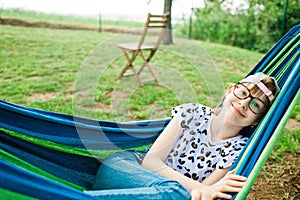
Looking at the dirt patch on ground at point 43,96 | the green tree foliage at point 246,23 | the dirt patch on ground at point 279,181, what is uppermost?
the green tree foliage at point 246,23

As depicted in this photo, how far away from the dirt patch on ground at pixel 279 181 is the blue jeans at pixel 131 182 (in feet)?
3.30

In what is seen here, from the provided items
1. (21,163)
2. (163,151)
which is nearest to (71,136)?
(21,163)

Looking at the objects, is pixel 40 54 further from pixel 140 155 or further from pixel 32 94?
pixel 140 155

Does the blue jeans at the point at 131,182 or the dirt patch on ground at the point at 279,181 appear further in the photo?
the dirt patch on ground at the point at 279,181

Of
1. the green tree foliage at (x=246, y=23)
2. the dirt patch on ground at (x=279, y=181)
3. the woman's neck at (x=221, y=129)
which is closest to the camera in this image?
the woman's neck at (x=221, y=129)

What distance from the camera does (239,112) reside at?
148 centimetres

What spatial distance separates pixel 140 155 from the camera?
67.6 inches

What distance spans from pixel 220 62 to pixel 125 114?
364 centimetres

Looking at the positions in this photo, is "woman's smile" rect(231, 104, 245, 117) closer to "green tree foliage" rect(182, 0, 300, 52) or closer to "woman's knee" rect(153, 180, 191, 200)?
"woman's knee" rect(153, 180, 191, 200)

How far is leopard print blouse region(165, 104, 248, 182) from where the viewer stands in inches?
59.9

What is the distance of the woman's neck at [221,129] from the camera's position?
155 centimetres

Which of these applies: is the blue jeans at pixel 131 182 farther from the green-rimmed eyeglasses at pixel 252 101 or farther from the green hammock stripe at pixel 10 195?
the green-rimmed eyeglasses at pixel 252 101

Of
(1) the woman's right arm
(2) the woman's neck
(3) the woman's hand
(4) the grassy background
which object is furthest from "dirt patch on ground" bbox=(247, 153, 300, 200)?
(3) the woman's hand

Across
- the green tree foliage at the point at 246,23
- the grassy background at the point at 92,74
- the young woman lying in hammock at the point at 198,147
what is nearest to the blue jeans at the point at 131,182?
the young woman lying in hammock at the point at 198,147
